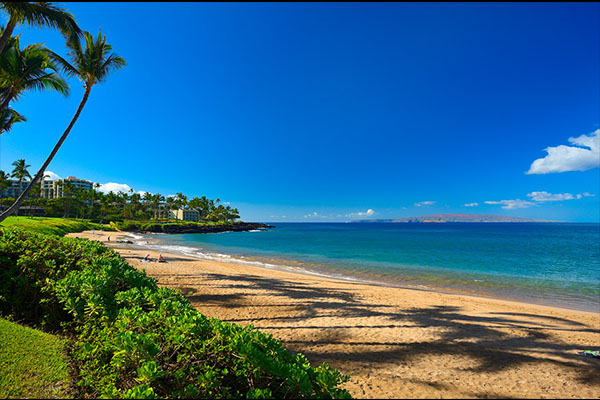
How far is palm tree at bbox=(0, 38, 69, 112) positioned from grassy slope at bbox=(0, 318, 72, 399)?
11.1 metres

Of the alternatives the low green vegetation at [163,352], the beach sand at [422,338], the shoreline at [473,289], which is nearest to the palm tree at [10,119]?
the beach sand at [422,338]

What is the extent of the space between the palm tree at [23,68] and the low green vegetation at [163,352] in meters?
11.2

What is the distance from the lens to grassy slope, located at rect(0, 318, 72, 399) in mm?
2629

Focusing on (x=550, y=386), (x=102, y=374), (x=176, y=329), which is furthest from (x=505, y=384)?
(x=102, y=374)

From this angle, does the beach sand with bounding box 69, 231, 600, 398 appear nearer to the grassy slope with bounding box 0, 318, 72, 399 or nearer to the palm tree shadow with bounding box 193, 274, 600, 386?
the palm tree shadow with bounding box 193, 274, 600, 386

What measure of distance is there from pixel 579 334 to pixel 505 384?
6.17 meters

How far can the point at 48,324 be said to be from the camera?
181 inches

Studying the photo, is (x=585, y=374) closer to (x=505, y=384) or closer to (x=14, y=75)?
(x=505, y=384)

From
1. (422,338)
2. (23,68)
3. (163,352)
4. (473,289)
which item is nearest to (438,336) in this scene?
(422,338)

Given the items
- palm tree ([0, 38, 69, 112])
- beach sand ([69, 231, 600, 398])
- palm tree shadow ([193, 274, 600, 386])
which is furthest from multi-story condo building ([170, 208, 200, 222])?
palm tree shadow ([193, 274, 600, 386])

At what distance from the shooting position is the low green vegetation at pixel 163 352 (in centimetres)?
217

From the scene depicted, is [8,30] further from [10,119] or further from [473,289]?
[473,289]

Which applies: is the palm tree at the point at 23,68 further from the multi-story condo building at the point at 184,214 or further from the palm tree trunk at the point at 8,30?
the multi-story condo building at the point at 184,214

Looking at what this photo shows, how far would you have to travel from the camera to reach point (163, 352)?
259 centimetres
